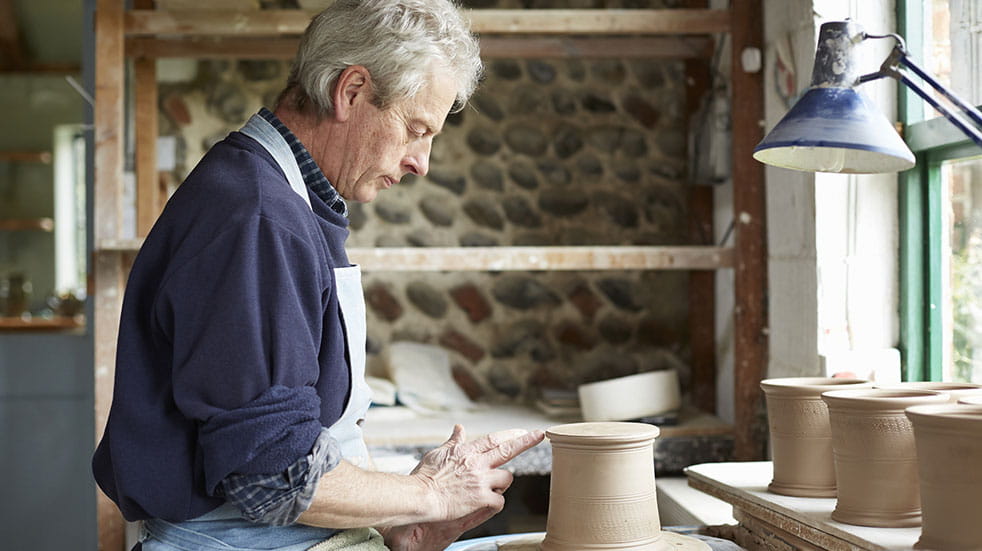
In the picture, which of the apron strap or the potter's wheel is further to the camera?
the potter's wheel

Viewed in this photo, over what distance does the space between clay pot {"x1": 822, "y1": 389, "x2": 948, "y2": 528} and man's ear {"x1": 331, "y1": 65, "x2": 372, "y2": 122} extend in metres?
1.08

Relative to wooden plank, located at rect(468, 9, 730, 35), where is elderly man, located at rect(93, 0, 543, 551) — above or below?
below

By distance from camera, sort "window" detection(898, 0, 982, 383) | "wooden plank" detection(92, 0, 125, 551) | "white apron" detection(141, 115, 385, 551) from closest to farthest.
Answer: "white apron" detection(141, 115, 385, 551) → "window" detection(898, 0, 982, 383) → "wooden plank" detection(92, 0, 125, 551)

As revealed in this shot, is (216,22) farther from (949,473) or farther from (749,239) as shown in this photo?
(949,473)

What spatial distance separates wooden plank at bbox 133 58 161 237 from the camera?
4.16 m

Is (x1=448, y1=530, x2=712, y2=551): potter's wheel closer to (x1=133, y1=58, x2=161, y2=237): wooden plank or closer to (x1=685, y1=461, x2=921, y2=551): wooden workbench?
(x1=685, y1=461, x2=921, y2=551): wooden workbench

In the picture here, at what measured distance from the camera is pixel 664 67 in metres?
4.55

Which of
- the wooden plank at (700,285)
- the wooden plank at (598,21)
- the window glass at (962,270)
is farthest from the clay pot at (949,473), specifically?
the wooden plank at (700,285)

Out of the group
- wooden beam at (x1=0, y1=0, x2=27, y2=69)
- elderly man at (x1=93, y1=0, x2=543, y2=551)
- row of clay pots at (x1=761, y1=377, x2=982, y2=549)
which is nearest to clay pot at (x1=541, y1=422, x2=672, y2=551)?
Answer: elderly man at (x1=93, y1=0, x2=543, y2=551)

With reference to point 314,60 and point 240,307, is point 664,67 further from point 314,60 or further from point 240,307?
point 240,307

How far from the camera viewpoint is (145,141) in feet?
13.8

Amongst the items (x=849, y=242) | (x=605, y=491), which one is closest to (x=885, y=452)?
(x=605, y=491)

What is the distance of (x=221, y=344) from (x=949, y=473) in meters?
1.19

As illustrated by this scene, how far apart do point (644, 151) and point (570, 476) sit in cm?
284
